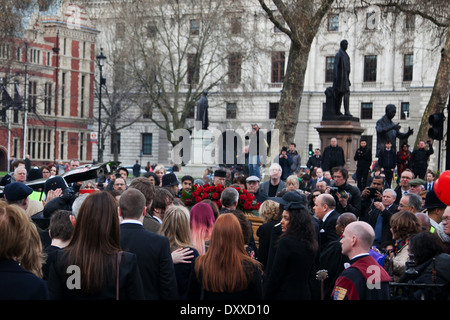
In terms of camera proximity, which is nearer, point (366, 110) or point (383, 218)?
point (383, 218)

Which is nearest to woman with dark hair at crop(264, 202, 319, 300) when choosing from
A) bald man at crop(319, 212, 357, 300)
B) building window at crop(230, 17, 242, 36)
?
bald man at crop(319, 212, 357, 300)

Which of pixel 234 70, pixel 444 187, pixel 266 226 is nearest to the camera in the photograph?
pixel 444 187

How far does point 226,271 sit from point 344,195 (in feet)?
21.9

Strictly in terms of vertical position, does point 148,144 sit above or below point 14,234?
below

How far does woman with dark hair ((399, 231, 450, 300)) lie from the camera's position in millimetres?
6020

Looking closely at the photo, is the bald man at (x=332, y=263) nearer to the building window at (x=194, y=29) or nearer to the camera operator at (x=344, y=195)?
the camera operator at (x=344, y=195)

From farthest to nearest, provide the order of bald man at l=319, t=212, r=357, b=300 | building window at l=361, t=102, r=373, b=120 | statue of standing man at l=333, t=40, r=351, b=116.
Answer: building window at l=361, t=102, r=373, b=120
statue of standing man at l=333, t=40, r=351, b=116
bald man at l=319, t=212, r=357, b=300

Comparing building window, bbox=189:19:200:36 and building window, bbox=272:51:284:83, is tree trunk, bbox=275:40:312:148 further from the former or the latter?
building window, bbox=272:51:284:83

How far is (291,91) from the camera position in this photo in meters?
27.1

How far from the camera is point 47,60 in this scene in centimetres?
7469

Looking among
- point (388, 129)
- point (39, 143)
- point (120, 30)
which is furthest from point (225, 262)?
point (39, 143)

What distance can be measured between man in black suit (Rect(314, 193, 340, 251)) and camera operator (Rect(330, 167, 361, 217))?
7.98ft

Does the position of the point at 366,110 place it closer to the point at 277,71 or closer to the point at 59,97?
the point at 277,71
